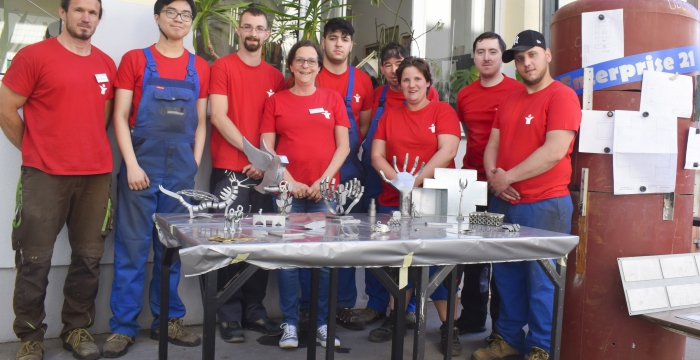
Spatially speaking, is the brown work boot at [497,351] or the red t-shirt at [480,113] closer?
the brown work boot at [497,351]

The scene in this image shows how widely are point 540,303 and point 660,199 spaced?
976 mm

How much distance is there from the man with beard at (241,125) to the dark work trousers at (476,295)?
143 cm

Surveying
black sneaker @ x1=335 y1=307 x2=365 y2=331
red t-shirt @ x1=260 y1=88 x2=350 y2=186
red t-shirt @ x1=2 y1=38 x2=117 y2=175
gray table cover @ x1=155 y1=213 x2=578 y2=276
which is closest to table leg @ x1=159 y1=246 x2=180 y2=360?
gray table cover @ x1=155 y1=213 x2=578 y2=276

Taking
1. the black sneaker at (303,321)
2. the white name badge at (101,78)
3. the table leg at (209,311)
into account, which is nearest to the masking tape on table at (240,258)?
the table leg at (209,311)

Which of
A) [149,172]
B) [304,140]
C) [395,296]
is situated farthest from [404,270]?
[149,172]

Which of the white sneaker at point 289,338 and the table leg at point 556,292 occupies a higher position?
the table leg at point 556,292

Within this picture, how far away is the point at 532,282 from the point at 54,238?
291 cm

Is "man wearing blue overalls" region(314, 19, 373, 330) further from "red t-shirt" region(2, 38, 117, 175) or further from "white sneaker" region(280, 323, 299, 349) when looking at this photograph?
"red t-shirt" region(2, 38, 117, 175)

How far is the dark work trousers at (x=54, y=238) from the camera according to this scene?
12.2ft

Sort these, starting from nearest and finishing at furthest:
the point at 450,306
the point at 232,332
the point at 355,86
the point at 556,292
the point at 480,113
Result: the point at 556,292, the point at 450,306, the point at 232,332, the point at 480,113, the point at 355,86

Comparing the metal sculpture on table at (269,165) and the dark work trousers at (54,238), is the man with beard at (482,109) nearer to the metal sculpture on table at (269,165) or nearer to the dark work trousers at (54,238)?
the metal sculpture on table at (269,165)

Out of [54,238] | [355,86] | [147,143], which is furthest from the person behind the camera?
[355,86]

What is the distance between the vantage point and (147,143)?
398cm

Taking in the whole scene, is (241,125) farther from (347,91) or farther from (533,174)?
(533,174)
